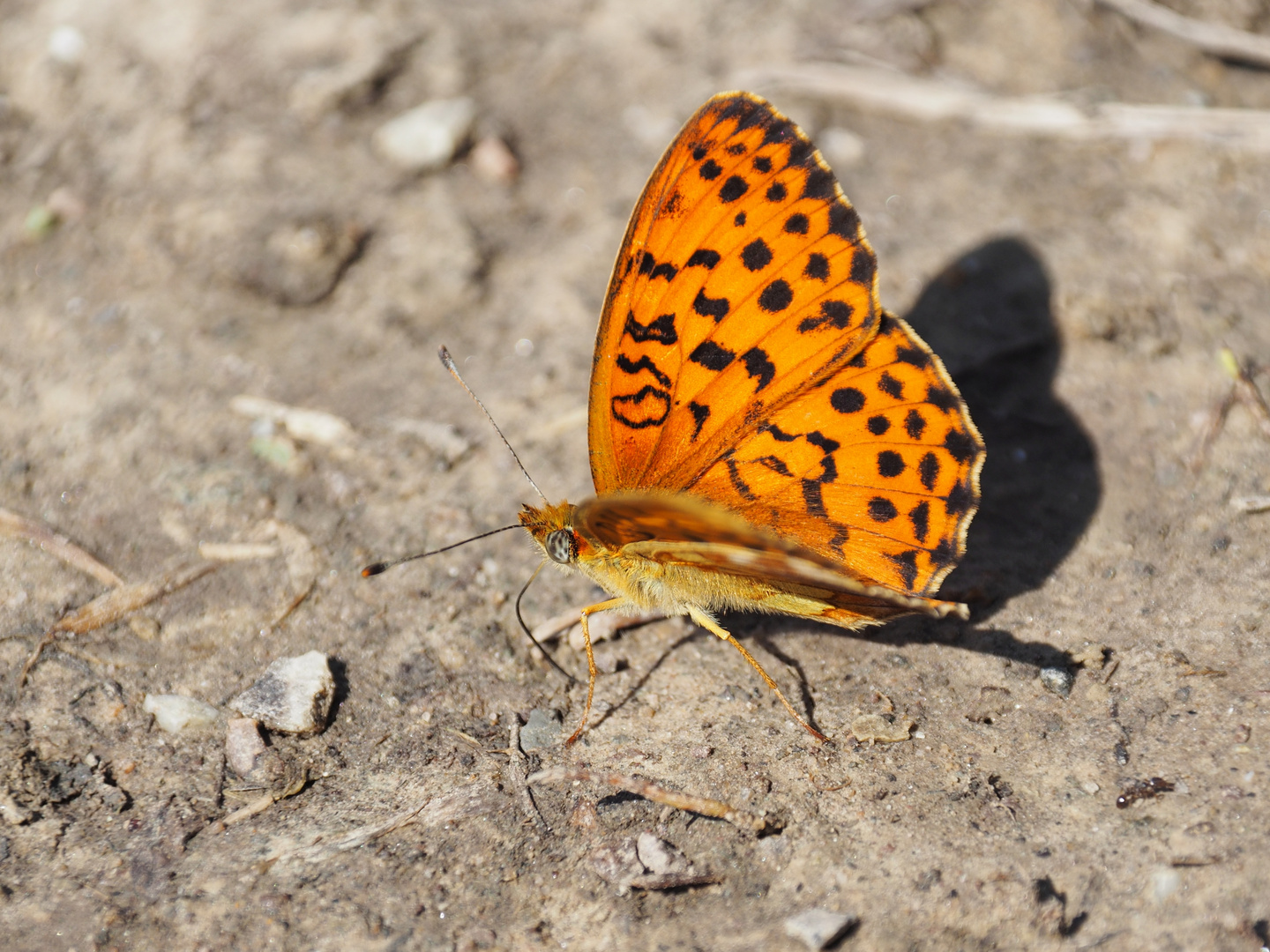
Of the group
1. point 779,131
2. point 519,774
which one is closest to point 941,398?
point 779,131

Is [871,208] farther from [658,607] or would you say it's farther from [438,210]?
[658,607]

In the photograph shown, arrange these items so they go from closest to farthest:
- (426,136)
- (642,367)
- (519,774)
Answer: (519,774) < (642,367) < (426,136)

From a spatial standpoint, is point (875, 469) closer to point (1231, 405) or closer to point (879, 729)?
point (879, 729)

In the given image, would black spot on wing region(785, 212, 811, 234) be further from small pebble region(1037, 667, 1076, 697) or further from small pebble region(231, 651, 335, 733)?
small pebble region(231, 651, 335, 733)

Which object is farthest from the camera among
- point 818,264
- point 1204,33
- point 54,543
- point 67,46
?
point 67,46

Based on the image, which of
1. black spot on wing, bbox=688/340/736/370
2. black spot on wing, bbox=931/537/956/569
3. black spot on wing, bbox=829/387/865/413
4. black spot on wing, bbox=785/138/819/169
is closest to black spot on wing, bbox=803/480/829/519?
black spot on wing, bbox=829/387/865/413
